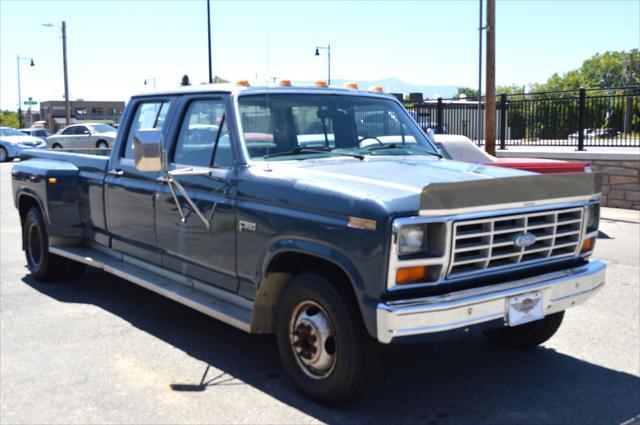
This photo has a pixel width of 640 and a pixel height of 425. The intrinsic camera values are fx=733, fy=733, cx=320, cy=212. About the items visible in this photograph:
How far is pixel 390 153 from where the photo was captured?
5.38m

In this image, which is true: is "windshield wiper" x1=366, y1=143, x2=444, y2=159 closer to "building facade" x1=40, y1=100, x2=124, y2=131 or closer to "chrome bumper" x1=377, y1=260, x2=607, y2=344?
"chrome bumper" x1=377, y1=260, x2=607, y2=344

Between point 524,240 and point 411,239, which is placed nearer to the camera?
point 411,239

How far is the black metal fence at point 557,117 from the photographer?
50.5 feet

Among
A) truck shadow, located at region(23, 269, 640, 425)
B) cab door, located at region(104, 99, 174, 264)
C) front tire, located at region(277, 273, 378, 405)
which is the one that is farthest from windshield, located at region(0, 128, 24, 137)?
front tire, located at region(277, 273, 378, 405)

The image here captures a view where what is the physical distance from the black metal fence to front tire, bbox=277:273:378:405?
1137cm

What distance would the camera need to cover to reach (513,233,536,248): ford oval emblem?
→ 4.26 meters

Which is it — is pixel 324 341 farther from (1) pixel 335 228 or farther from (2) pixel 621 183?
(2) pixel 621 183

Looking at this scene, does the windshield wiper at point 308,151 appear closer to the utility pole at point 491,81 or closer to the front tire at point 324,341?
the front tire at point 324,341

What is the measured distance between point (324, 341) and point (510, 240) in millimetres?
1231

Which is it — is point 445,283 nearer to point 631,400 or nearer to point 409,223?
point 409,223

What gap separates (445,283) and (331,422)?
103cm

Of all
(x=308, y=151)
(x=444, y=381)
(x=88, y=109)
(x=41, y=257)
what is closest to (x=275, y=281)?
(x=308, y=151)

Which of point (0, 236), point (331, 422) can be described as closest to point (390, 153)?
point (331, 422)

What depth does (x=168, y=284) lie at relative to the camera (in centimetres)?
565
